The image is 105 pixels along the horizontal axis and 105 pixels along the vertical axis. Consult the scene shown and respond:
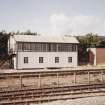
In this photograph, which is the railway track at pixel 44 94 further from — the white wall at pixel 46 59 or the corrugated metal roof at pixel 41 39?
the corrugated metal roof at pixel 41 39

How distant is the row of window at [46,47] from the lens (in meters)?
39.8

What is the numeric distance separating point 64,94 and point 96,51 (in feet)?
94.7

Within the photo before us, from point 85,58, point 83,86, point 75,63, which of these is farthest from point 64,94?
point 85,58

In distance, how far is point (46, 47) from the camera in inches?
1642

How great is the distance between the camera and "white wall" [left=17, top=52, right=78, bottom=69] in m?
39.3

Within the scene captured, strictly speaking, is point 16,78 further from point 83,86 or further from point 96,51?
point 96,51

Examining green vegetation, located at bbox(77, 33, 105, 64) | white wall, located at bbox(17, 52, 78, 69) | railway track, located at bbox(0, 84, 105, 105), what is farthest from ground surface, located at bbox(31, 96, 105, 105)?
green vegetation, located at bbox(77, 33, 105, 64)

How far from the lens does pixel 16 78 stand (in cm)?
2719

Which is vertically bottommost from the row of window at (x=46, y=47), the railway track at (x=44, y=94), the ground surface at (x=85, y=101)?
the ground surface at (x=85, y=101)

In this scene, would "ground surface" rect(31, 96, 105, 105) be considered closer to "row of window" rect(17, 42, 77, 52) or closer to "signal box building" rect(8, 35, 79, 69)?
"signal box building" rect(8, 35, 79, 69)

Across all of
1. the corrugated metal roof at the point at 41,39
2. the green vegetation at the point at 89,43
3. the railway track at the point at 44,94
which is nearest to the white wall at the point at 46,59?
the corrugated metal roof at the point at 41,39

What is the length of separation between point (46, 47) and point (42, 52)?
1.24 m

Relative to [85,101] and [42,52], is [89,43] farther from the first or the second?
[85,101]

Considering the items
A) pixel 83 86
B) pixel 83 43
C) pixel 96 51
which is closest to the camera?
pixel 83 86
